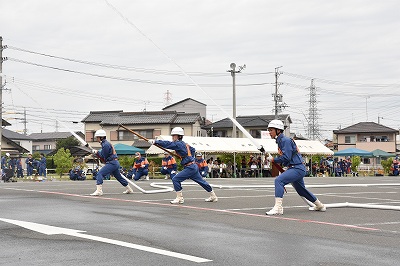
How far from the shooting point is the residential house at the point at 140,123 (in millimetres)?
70188

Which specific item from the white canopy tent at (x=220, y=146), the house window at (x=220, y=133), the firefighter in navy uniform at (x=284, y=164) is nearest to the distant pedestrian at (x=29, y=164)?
the white canopy tent at (x=220, y=146)

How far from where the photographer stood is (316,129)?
315ft

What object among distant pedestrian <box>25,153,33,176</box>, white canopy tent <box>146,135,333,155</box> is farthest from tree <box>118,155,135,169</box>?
distant pedestrian <box>25,153,33,176</box>

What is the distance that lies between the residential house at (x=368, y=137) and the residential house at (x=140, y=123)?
22.6m

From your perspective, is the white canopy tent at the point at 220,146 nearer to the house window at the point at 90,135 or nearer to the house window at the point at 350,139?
the house window at the point at 90,135

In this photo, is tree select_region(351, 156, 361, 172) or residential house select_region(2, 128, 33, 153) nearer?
tree select_region(351, 156, 361, 172)

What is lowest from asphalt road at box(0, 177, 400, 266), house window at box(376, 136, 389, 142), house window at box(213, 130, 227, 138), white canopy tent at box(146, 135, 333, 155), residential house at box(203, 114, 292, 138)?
asphalt road at box(0, 177, 400, 266)

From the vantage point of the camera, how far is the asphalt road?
21.0 feet

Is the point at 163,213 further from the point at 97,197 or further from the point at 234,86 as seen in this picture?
the point at 234,86

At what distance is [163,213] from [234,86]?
38179 mm

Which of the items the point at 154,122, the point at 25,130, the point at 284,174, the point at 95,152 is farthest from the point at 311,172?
the point at 25,130

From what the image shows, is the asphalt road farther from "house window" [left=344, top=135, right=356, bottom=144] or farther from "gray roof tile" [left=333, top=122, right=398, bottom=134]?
"house window" [left=344, top=135, right=356, bottom=144]

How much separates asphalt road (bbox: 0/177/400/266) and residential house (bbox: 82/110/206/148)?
5656 centimetres

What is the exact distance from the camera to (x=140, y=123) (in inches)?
2815
